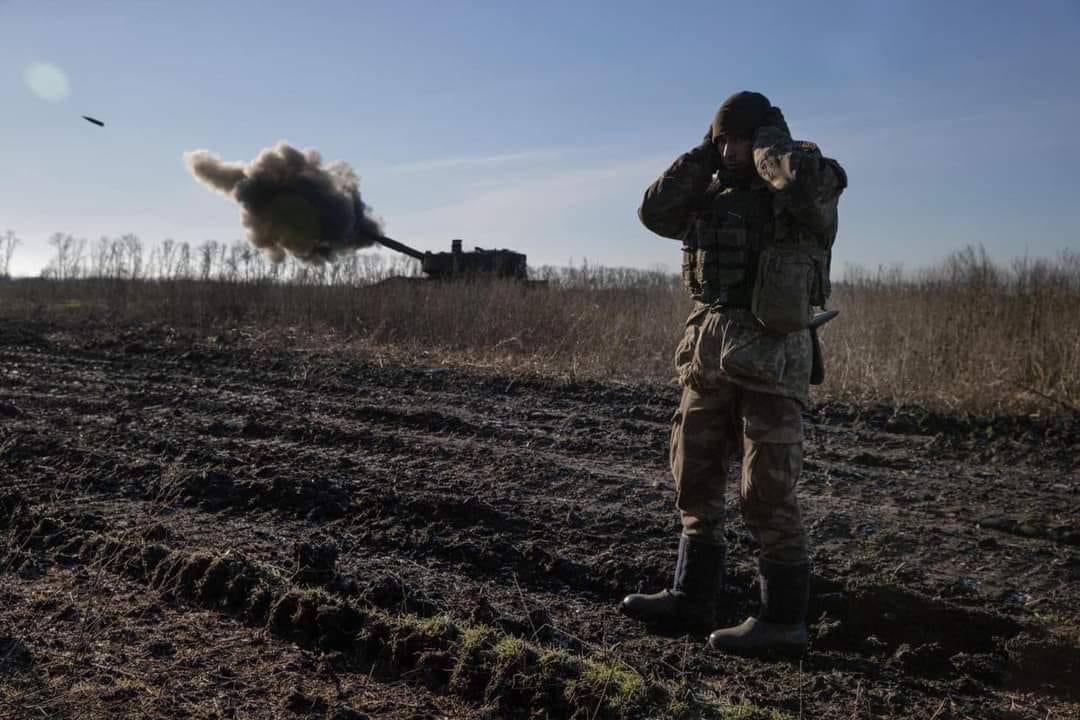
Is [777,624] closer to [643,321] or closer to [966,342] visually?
[966,342]

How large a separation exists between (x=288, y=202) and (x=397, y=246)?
272cm

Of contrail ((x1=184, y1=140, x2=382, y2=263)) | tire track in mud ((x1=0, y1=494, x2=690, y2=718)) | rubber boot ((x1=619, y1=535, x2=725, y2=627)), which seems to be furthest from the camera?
contrail ((x1=184, y1=140, x2=382, y2=263))

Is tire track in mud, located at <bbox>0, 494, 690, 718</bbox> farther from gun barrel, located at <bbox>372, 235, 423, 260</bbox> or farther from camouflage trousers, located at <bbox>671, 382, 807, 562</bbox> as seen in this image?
gun barrel, located at <bbox>372, 235, 423, 260</bbox>

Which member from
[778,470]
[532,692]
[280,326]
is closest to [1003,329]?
[778,470]

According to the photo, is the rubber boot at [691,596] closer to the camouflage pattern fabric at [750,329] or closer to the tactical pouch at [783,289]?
the camouflage pattern fabric at [750,329]

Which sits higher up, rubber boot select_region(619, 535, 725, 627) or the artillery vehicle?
the artillery vehicle

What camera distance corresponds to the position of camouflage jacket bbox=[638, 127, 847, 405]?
288 cm

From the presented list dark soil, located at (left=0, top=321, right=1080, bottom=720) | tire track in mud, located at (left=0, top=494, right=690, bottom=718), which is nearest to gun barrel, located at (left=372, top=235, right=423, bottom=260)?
dark soil, located at (left=0, top=321, right=1080, bottom=720)

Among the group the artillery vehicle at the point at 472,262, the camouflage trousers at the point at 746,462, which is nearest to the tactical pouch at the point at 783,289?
the camouflage trousers at the point at 746,462

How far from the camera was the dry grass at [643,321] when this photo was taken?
787cm

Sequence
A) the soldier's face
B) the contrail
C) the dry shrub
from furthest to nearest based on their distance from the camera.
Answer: the contrail < the dry shrub < the soldier's face

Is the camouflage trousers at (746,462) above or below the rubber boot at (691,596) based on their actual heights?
above

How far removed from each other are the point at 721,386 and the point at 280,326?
11122mm

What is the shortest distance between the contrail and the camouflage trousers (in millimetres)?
13846
